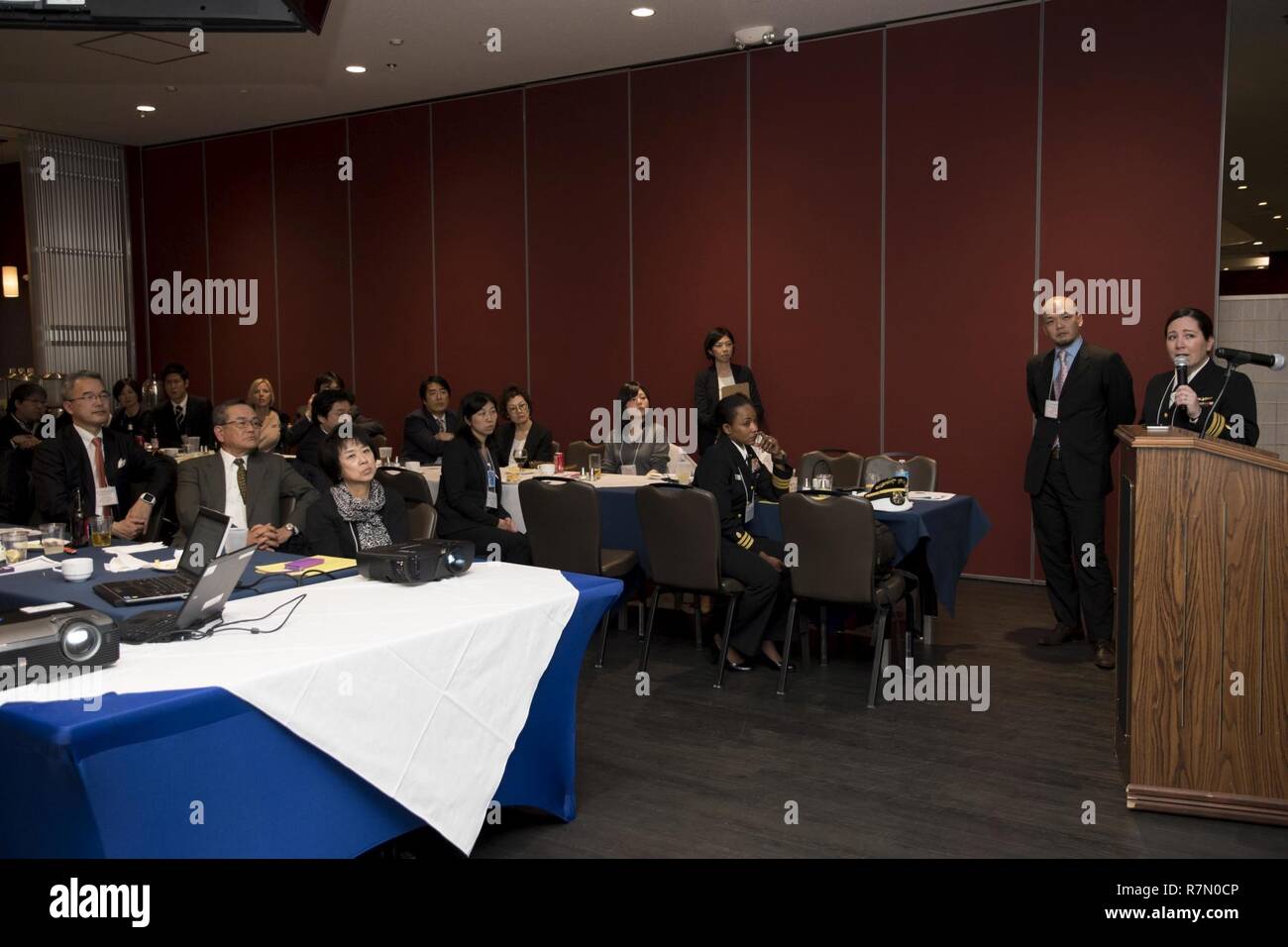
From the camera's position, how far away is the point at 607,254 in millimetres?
9016

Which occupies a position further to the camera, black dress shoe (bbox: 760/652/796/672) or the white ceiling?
the white ceiling

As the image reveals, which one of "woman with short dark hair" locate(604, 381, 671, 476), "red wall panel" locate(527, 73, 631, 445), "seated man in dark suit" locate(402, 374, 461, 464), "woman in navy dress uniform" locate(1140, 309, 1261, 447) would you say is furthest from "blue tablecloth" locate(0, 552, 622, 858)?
"red wall panel" locate(527, 73, 631, 445)

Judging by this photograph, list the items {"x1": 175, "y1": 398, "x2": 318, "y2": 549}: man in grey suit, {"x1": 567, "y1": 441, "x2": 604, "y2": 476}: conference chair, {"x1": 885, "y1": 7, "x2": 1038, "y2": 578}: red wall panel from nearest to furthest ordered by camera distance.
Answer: {"x1": 175, "y1": 398, "x2": 318, "y2": 549}: man in grey suit, {"x1": 885, "y1": 7, "x2": 1038, "y2": 578}: red wall panel, {"x1": 567, "y1": 441, "x2": 604, "y2": 476}: conference chair

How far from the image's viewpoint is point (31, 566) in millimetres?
3613

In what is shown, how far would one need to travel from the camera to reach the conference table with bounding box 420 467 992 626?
5.09 metres

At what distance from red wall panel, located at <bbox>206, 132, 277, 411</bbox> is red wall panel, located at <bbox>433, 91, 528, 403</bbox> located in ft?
7.52

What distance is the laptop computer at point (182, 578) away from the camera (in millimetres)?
Answer: 3025

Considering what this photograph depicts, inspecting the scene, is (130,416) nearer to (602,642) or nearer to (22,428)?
(22,428)

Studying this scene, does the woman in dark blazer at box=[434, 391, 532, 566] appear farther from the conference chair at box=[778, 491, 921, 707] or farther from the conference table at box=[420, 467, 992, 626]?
the conference chair at box=[778, 491, 921, 707]

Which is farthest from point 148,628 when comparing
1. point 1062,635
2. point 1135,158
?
point 1135,158

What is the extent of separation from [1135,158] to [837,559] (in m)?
3.77
